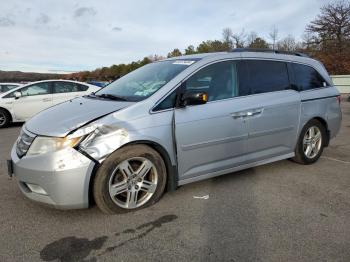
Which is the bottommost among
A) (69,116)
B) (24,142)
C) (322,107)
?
(24,142)

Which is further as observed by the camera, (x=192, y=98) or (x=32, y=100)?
(x=32, y=100)

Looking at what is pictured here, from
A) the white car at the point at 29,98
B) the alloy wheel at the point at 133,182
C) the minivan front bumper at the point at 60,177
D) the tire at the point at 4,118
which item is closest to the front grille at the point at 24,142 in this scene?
the minivan front bumper at the point at 60,177

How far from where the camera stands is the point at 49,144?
10.9 ft

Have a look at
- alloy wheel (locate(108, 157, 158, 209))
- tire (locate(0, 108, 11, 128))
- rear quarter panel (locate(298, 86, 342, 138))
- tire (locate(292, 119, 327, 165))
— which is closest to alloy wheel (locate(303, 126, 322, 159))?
→ tire (locate(292, 119, 327, 165))

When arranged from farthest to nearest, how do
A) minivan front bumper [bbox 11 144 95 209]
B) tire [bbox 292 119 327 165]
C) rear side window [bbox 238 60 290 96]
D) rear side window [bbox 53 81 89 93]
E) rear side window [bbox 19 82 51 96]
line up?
rear side window [bbox 53 81 89 93]
rear side window [bbox 19 82 51 96]
tire [bbox 292 119 327 165]
rear side window [bbox 238 60 290 96]
minivan front bumper [bbox 11 144 95 209]

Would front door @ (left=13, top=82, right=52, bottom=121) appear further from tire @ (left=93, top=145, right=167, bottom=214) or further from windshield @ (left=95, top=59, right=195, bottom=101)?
tire @ (left=93, top=145, right=167, bottom=214)

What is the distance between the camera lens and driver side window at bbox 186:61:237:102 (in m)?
4.05

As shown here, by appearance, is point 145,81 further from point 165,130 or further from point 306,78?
point 306,78

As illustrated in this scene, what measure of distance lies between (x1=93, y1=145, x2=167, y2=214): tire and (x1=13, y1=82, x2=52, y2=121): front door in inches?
326

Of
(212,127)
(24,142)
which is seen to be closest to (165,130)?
(212,127)

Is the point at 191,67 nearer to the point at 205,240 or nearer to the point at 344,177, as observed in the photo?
the point at 205,240

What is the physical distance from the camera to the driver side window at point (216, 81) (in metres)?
4.05

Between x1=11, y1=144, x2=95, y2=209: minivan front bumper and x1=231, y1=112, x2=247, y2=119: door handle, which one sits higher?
x1=231, y1=112, x2=247, y2=119: door handle

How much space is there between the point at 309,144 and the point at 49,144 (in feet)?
12.7
